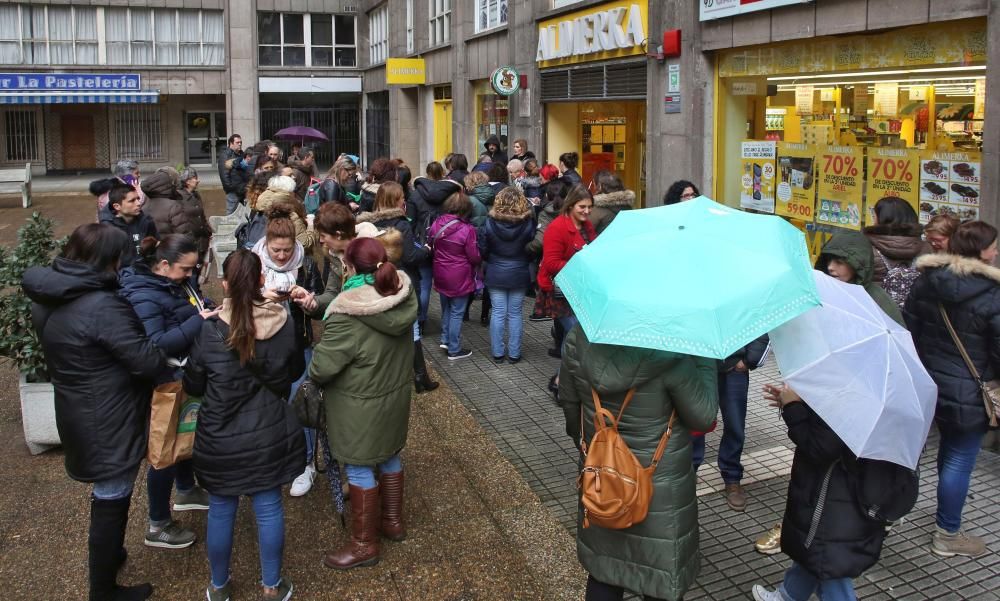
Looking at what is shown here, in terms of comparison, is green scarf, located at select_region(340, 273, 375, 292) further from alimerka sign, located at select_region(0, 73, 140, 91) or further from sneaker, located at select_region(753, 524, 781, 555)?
alimerka sign, located at select_region(0, 73, 140, 91)

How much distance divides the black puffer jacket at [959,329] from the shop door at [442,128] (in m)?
18.8

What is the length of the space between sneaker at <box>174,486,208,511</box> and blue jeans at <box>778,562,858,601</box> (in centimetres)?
335

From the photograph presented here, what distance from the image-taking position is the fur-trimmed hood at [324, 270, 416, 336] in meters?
4.41

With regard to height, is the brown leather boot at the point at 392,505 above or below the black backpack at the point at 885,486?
below

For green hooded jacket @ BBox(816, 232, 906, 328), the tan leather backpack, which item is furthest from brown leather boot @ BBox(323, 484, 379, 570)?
green hooded jacket @ BBox(816, 232, 906, 328)

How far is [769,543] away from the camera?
4.96 metres

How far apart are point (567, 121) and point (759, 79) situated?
622 centimetres

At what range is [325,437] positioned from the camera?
4.90 metres

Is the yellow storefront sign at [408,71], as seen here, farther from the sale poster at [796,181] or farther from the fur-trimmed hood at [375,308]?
the fur-trimmed hood at [375,308]

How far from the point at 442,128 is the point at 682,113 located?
43.2 ft

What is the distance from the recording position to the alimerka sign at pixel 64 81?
30703 mm

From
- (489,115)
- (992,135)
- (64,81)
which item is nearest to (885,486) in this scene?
(992,135)

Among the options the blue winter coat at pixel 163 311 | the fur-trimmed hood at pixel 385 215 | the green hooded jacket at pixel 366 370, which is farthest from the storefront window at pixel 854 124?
the blue winter coat at pixel 163 311

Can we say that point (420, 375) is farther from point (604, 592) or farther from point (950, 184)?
point (950, 184)
